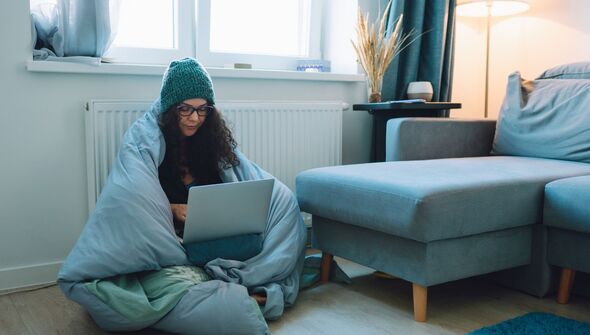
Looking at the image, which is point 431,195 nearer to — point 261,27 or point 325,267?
point 325,267

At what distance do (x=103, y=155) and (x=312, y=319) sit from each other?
100cm

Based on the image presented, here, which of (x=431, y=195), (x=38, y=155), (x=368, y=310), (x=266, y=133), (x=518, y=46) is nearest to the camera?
(x=431, y=195)

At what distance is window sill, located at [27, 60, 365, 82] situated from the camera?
2.13m

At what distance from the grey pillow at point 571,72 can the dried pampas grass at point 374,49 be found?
0.70 meters

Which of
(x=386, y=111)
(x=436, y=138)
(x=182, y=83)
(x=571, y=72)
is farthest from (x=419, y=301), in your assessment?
(x=571, y=72)

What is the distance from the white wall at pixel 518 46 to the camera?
120 inches

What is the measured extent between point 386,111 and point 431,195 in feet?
3.91

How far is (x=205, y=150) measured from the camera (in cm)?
216

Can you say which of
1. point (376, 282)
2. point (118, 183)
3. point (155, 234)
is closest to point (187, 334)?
point (155, 234)

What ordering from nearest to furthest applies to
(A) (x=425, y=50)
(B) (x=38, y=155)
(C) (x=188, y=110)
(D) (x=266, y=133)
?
(C) (x=188, y=110) → (B) (x=38, y=155) → (D) (x=266, y=133) → (A) (x=425, y=50)

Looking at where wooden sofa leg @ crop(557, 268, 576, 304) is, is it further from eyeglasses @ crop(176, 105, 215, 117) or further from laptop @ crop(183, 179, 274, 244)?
eyeglasses @ crop(176, 105, 215, 117)

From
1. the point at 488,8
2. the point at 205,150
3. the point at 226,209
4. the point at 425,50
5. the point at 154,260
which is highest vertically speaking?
the point at 488,8

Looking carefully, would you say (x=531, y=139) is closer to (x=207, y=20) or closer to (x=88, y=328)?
(x=207, y=20)

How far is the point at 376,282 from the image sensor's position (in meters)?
2.26
